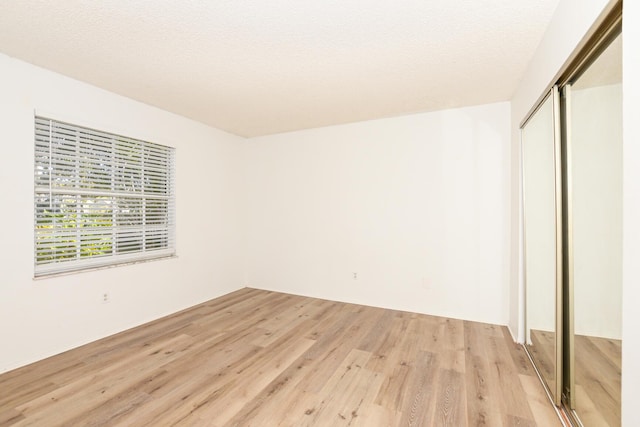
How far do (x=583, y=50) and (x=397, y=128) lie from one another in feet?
8.04

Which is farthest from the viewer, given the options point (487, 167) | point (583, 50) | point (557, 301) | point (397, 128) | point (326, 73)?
point (397, 128)

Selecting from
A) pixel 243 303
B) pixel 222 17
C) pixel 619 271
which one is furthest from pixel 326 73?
pixel 243 303

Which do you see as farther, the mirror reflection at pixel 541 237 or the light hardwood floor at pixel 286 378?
the mirror reflection at pixel 541 237

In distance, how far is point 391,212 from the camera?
13.0 ft

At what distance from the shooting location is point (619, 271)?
1.27 m

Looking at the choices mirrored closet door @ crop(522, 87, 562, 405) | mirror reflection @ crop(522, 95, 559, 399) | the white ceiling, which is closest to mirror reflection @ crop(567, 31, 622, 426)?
mirrored closet door @ crop(522, 87, 562, 405)

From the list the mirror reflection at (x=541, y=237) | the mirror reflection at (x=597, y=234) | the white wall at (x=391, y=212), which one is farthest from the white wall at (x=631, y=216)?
the white wall at (x=391, y=212)

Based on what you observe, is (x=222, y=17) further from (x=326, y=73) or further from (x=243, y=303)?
(x=243, y=303)

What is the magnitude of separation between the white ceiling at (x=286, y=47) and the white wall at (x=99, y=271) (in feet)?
0.80

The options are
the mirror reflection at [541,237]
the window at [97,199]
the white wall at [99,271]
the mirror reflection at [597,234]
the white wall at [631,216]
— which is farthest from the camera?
the window at [97,199]

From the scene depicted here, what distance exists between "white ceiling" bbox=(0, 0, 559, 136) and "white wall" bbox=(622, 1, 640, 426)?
0.99m

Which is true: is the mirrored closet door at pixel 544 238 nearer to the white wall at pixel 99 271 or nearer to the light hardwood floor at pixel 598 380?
the light hardwood floor at pixel 598 380

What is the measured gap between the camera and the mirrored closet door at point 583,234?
1.31 m

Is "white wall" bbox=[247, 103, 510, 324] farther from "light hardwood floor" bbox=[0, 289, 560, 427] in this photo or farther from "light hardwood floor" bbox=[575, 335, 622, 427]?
"light hardwood floor" bbox=[575, 335, 622, 427]
